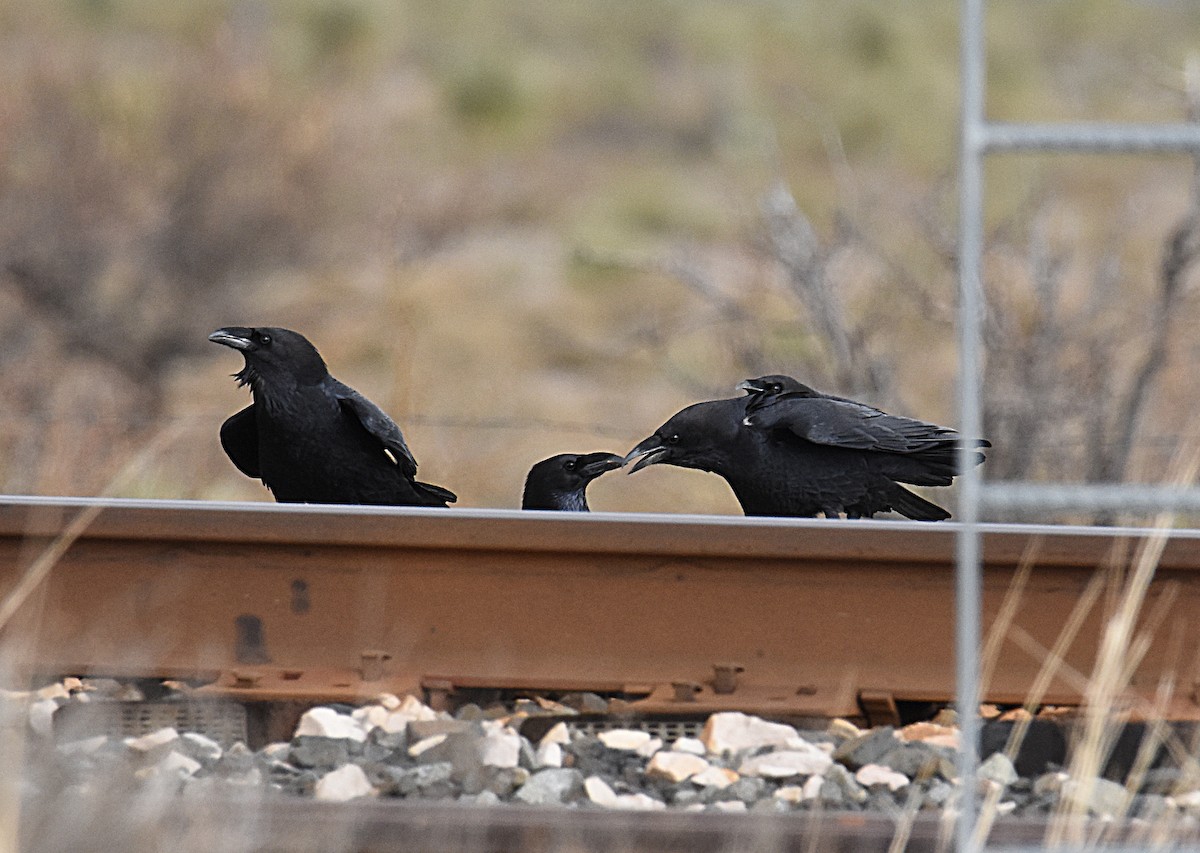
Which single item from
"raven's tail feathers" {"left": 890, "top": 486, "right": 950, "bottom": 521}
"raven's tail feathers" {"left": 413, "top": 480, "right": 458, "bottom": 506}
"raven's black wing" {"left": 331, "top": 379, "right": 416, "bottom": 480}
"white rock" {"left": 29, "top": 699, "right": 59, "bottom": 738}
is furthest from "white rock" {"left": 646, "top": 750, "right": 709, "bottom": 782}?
"raven's tail feathers" {"left": 413, "top": 480, "right": 458, "bottom": 506}

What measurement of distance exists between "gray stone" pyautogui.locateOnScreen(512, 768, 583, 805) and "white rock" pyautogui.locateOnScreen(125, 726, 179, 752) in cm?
74

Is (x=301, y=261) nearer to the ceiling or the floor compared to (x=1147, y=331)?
nearer to the ceiling

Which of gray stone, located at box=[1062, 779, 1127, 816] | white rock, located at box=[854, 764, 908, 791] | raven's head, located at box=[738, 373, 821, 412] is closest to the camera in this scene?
gray stone, located at box=[1062, 779, 1127, 816]

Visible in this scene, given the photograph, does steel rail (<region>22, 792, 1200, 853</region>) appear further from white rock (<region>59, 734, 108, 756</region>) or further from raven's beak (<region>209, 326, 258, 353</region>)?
raven's beak (<region>209, 326, 258, 353</region>)

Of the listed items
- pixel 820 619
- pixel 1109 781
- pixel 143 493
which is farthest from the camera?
pixel 143 493

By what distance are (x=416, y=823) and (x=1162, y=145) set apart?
1.89m

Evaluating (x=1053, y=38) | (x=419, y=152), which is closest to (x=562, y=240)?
(x=419, y=152)

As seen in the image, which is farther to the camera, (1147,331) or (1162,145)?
(1147,331)

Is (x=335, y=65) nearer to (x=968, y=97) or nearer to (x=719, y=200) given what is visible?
(x=719, y=200)

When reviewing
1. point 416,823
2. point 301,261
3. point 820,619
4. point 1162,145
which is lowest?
point 416,823

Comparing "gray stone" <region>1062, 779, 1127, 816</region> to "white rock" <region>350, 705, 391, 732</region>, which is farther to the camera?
"white rock" <region>350, 705, 391, 732</region>

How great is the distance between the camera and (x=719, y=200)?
88.9 ft

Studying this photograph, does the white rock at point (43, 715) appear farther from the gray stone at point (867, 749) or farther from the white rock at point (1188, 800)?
the white rock at point (1188, 800)

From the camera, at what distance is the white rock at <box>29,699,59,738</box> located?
3.85 metres
